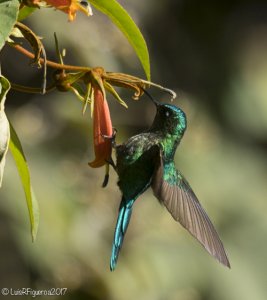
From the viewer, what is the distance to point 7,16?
1.36 m

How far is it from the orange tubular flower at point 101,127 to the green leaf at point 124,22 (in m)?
0.13

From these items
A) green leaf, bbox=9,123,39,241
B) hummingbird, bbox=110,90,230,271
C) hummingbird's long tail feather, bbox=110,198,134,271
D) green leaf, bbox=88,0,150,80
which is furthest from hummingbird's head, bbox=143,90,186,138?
green leaf, bbox=9,123,39,241

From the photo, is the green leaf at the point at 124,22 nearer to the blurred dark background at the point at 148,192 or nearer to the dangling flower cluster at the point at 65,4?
the dangling flower cluster at the point at 65,4

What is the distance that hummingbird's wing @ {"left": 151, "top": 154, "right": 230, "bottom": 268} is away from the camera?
1931mm

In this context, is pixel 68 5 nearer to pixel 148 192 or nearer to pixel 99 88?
pixel 99 88

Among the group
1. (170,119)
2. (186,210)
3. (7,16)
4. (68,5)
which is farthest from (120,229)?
(7,16)

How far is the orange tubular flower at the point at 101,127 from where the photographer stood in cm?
162

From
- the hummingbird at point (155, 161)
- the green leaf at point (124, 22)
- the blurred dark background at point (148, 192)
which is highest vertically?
the green leaf at point (124, 22)

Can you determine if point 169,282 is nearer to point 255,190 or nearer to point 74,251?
point 74,251

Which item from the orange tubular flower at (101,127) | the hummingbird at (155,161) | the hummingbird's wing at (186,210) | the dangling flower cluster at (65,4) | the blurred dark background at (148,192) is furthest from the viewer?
the blurred dark background at (148,192)

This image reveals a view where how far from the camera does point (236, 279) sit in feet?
14.6

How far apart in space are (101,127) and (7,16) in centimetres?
36

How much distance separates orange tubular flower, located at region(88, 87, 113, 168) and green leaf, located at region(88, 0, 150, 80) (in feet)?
0.42

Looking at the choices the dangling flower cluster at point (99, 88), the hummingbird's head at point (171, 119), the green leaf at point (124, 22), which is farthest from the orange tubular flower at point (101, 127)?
the hummingbird's head at point (171, 119)
